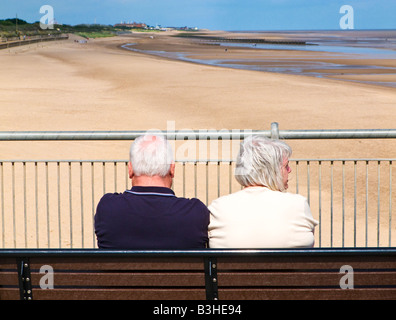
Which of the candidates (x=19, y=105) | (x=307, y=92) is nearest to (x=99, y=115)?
(x=19, y=105)

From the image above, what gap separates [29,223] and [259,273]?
628 cm

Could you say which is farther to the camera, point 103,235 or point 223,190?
point 223,190

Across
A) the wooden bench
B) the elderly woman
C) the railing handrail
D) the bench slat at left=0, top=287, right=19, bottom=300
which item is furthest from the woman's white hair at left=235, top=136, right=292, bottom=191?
the railing handrail

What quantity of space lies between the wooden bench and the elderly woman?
0.34m

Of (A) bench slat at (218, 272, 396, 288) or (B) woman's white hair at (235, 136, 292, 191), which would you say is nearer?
(A) bench slat at (218, 272, 396, 288)

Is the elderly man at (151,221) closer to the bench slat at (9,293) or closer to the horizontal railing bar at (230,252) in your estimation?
the horizontal railing bar at (230,252)

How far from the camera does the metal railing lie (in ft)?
18.8

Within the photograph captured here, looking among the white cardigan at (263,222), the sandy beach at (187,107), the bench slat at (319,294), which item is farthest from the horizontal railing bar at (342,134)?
the sandy beach at (187,107)

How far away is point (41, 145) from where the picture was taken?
46.6 feet

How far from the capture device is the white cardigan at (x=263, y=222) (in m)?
3.33

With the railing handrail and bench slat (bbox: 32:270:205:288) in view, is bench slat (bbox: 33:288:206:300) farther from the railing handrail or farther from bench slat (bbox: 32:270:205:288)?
the railing handrail

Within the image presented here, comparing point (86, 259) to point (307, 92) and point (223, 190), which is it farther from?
point (307, 92)

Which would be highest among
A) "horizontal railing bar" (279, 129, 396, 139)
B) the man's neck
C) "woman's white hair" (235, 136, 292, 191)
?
"horizontal railing bar" (279, 129, 396, 139)

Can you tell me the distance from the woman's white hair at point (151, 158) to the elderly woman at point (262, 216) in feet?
1.26
